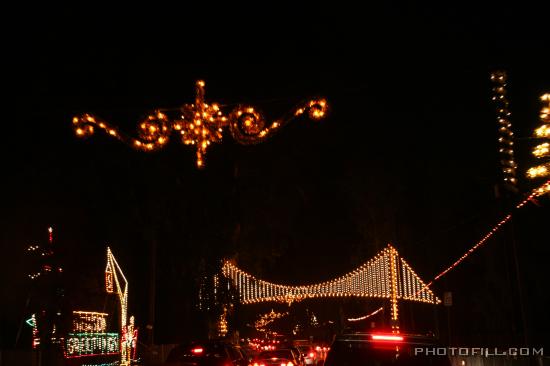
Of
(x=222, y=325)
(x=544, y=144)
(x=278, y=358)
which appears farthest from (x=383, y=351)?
(x=222, y=325)

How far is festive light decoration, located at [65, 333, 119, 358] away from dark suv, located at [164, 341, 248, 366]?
6843 millimetres

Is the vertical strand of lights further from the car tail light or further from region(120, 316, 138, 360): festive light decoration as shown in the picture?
Answer: the car tail light

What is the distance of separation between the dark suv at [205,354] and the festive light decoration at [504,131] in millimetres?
7375

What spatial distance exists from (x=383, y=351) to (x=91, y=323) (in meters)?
16.6

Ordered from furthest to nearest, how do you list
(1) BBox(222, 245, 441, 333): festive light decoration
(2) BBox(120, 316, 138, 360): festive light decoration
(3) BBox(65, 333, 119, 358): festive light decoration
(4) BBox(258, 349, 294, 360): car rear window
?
(1) BBox(222, 245, 441, 333): festive light decoration → (2) BBox(120, 316, 138, 360): festive light decoration → (3) BBox(65, 333, 119, 358): festive light decoration → (4) BBox(258, 349, 294, 360): car rear window

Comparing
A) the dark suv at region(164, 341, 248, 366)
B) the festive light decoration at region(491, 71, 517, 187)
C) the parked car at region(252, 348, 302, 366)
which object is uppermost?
the festive light decoration at region(491, 71, 517, 187)

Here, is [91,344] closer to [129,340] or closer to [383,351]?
[129,340]

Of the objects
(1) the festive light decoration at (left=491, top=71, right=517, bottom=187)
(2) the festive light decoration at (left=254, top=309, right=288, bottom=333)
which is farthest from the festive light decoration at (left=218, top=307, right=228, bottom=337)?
(2) the festive light decoration at (left=254, top=309, right=288, bottom=333)

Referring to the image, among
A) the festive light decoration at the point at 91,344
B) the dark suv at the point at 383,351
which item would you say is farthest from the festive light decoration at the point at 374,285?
the dark suv at the point at 383,351

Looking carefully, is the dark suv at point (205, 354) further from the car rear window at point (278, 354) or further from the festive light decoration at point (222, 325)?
the festive light decoration at point (222, 325)

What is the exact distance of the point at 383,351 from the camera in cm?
766

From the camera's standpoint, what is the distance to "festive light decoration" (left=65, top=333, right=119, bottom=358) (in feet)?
74.0

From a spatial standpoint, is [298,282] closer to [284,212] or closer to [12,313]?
[284,212]

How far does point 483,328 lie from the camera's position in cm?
3119
